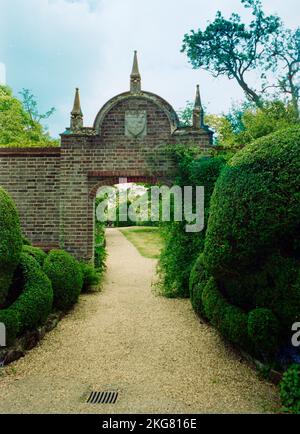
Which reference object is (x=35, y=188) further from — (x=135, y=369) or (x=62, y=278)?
(x=135, y=369)

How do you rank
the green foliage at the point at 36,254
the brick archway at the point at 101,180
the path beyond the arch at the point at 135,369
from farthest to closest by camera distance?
the brick archway at the point at 101,180
the green foliage at the point at 36,254
the path beyond the arch at the point at 135,369

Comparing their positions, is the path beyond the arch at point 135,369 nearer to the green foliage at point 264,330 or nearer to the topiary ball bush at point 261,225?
the green foliage at point 264,330

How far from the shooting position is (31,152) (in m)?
9.91

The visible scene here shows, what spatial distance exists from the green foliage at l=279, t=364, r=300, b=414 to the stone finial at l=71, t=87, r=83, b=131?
25.9ft

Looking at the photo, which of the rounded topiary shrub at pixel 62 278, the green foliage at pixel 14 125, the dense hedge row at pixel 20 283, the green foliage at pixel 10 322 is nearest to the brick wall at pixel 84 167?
the rounded topiary shrub at pixel 62 278

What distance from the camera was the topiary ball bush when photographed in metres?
4.50

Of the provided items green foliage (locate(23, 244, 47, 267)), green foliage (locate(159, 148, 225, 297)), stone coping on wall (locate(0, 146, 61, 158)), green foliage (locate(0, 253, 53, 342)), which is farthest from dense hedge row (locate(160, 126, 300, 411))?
stone coping on wall (locate(0, 146, 61, 158))

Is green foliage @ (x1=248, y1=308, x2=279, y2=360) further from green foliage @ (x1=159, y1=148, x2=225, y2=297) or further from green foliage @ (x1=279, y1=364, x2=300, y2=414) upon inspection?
green foliage @ (x1=159, y1=148, x2=225, y2=297)

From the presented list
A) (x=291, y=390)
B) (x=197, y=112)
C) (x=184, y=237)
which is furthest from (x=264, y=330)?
(x=197, y=112)

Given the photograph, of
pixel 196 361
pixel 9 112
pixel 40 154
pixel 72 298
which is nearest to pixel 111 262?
pixel 40 154

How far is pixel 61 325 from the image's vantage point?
7.20m

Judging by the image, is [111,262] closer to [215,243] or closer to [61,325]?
[61,325]

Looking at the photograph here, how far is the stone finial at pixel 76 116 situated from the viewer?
9.94 m
